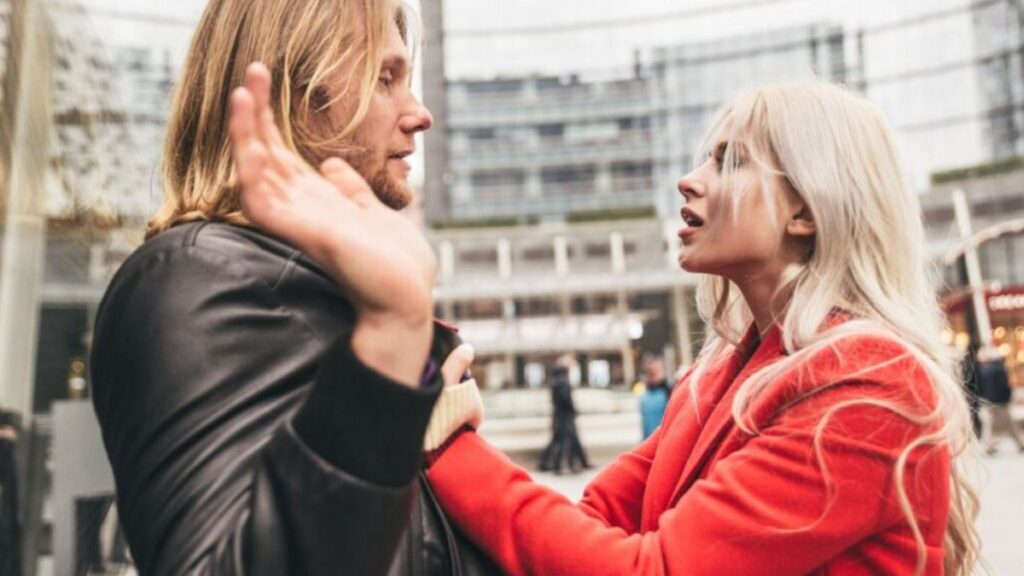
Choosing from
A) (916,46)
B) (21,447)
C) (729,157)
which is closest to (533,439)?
(21,447)

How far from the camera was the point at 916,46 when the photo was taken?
44.5 meters

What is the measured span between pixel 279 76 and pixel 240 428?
486mm

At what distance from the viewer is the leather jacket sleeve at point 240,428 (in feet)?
1.95

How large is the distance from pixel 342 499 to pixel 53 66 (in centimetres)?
418

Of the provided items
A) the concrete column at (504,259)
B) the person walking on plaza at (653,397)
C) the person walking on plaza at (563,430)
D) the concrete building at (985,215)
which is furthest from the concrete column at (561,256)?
the person walking on plaza at (653,397)

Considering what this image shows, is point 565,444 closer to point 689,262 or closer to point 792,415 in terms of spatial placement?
→ point 689,262

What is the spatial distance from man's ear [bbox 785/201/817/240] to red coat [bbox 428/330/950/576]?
259mm

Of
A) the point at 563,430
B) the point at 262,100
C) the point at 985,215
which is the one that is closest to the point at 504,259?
the point at 985,215

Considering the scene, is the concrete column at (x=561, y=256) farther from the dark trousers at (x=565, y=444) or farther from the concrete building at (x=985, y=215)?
the dark trousers at (x=565, y=444)

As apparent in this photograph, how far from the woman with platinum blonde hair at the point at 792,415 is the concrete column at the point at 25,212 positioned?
11.3 ft

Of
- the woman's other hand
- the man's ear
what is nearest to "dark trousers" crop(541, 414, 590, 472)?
the man's ear

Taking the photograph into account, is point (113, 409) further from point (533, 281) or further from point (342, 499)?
point (533, 281)

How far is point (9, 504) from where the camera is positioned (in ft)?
13.2

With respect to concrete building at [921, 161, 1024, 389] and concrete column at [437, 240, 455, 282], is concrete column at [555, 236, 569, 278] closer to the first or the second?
concrete column at [437, 240, 455, 282]
